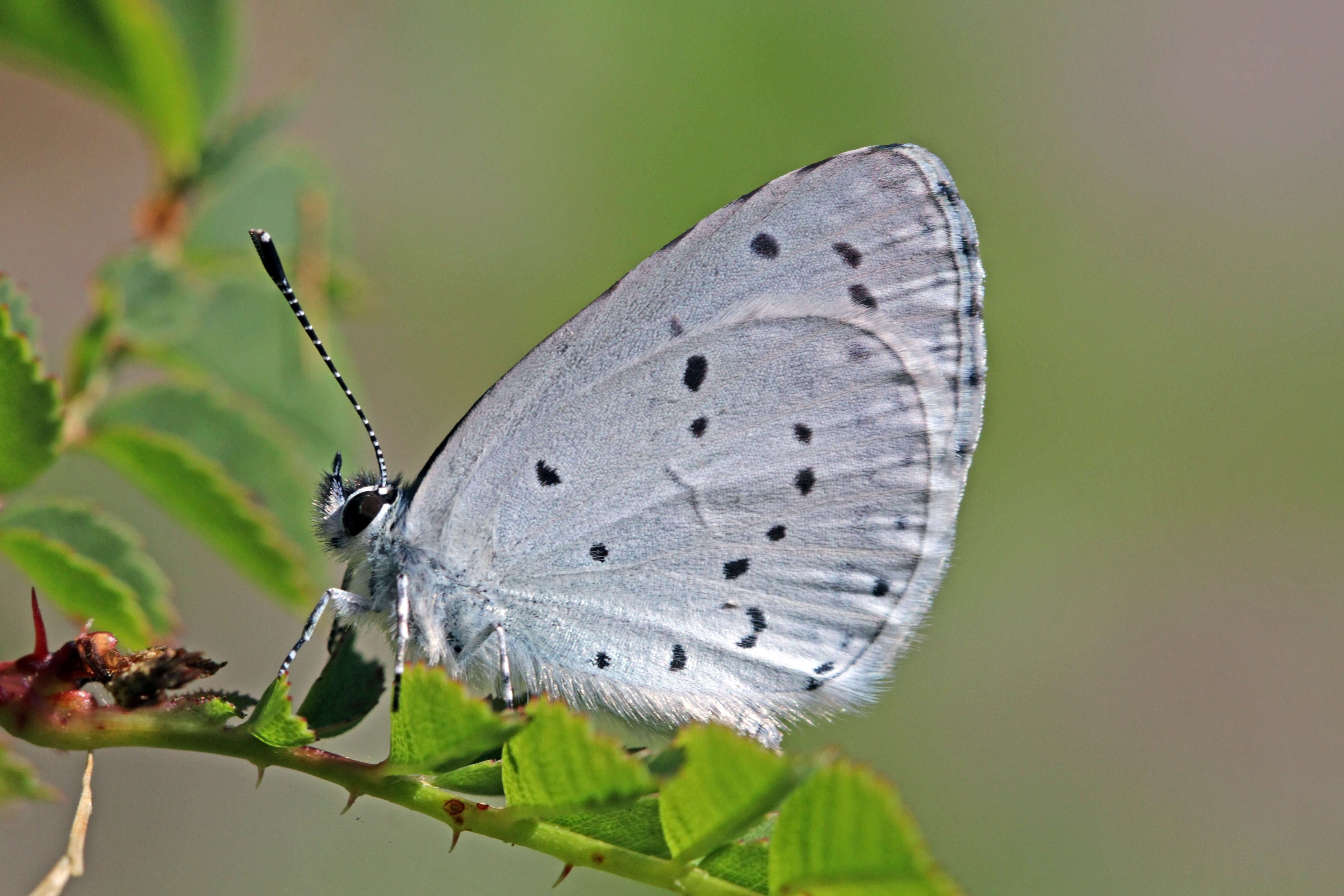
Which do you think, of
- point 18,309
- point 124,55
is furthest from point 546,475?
point 124,55

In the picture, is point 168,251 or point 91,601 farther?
point 168,251

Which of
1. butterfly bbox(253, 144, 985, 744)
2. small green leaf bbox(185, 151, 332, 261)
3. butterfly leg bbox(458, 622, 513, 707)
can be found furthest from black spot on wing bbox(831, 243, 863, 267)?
small green leaf bbox(185, 151, 332, 261)

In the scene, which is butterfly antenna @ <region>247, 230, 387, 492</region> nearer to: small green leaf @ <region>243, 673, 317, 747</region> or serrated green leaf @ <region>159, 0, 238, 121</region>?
serrated green leaf @ <region>159, 0, 238, 121</region>

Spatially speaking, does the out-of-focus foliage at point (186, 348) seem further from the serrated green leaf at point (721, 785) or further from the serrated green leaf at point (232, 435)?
the serrated green leaf at point (721, 785)

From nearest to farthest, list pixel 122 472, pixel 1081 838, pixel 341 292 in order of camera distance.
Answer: pixel 122 472, pixel 341 292, pixel 1081 838

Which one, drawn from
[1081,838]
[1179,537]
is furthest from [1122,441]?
[1081,838]

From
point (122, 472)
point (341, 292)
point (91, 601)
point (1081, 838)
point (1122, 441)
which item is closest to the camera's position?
point (91, 601)

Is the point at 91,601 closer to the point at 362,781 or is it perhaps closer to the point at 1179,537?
the point at 362,781
